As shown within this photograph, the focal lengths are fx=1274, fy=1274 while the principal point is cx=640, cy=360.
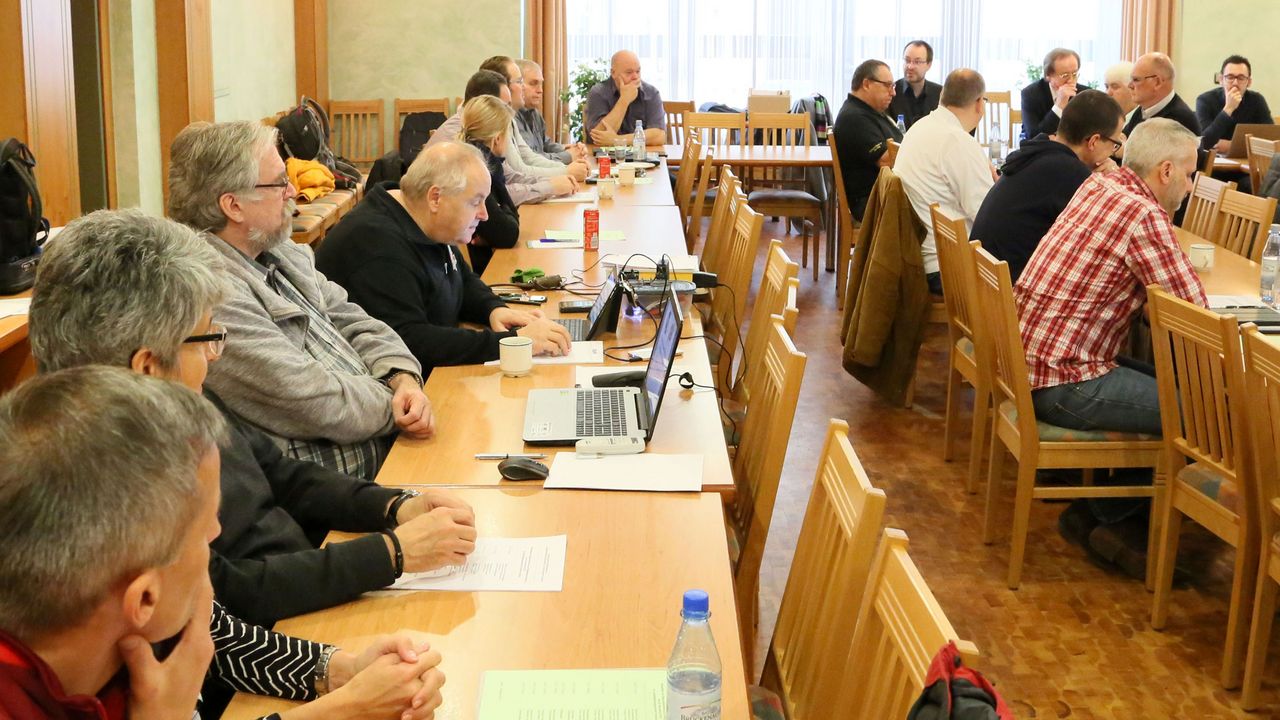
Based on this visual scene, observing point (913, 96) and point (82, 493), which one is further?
point (913, 96)

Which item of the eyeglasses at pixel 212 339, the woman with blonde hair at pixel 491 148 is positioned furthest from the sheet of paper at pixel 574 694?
the woman with blonde hair at pixel 491 148

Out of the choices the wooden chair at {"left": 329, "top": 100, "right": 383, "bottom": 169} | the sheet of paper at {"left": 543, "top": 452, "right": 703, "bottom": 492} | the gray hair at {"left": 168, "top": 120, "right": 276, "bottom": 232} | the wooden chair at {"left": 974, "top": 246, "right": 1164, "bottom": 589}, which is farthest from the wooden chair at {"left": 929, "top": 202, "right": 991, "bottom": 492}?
the wooden chair at {"left": 329, "top": 100, "right": 383, "bottom": 169}

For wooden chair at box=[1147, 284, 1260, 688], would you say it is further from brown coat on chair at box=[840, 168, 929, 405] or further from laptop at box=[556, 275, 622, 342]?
brown coat on chair at box=[840, 168, 929, 405]

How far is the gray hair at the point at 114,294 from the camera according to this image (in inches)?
67.8

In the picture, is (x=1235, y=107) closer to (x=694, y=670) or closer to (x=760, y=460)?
(x=760, y=460)

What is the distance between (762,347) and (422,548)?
1.36 m

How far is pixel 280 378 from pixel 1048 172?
290cm

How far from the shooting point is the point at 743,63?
1076 centimetres

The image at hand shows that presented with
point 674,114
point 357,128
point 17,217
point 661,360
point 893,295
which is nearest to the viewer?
point 661,360

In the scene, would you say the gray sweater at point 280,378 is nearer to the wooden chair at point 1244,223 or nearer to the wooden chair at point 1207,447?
the wooden chair at point 1207,447

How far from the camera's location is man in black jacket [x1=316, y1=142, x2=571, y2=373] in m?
3.35

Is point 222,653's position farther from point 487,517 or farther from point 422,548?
point 487,517

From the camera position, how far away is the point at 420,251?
3502mm

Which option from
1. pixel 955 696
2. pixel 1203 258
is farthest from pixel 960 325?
pixel 955 696
